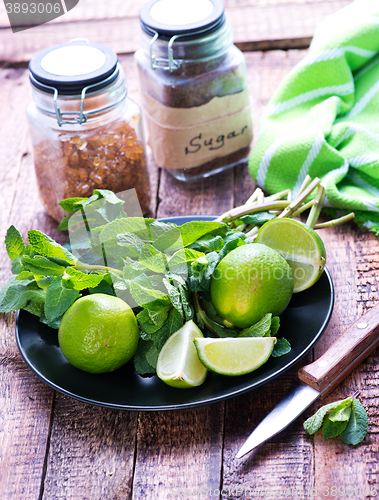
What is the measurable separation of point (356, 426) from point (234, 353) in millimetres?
160

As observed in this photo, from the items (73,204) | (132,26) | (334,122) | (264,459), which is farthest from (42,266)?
(132,26)

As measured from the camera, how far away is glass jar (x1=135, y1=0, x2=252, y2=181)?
868mm

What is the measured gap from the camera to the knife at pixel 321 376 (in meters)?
0.59

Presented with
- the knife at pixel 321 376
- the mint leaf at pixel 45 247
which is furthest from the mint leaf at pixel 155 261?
the knife at pixel 321 376

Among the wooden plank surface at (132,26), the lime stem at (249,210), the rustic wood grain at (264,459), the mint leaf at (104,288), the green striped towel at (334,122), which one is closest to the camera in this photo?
the rustic wood grain at (264,459)

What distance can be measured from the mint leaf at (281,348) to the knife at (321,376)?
0.03 metres

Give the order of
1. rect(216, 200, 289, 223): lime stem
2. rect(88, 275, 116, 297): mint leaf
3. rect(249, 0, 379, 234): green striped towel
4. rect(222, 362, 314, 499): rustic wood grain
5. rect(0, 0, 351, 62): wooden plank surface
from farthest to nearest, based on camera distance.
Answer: rect(0, 0, 351, 62): wooden plank surface → rect(249, 0, 379, 234): green striped towel → rect(216, 200, 289, 223): lime stem → rect(88, 275, 116, 297): mint leaf → rect(222, 362, 314, 499): rustic wood grain

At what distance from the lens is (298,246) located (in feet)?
2.28

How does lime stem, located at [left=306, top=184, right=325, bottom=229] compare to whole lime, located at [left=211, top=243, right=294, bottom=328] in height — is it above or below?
below

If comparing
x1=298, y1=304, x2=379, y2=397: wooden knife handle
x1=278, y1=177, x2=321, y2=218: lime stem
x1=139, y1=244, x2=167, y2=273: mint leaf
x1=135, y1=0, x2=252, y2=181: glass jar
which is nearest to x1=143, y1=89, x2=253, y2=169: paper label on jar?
A: x1=135, y1=0, x2=252, y2=181: glass jar

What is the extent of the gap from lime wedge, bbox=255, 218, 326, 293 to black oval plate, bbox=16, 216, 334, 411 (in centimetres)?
3

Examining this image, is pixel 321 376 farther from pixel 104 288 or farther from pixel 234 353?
pixel 104 288

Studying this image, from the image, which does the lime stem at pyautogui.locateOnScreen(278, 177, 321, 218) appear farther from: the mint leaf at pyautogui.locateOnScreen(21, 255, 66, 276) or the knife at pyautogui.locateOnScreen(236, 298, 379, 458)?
the mint leaf at pyautogui.locateOnScreen(21, 255, 66, 276)

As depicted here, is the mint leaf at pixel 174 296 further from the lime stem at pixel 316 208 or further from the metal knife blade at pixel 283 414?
the lime stem at pixel 316 208
